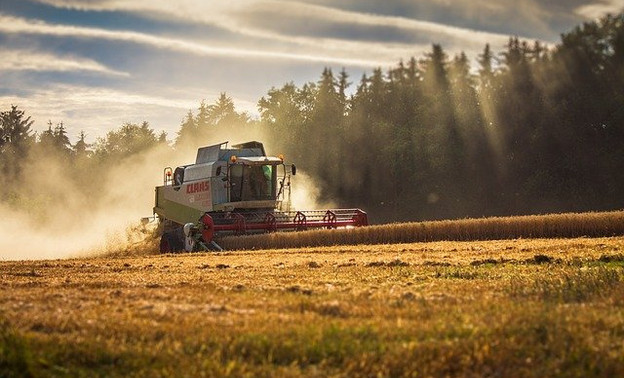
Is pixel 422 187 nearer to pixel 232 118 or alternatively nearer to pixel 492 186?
pixel 492 186

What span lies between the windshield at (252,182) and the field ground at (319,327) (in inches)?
731

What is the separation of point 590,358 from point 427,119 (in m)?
59.7

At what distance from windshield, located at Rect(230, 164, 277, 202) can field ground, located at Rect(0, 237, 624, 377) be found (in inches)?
731

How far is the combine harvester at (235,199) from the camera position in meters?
30.7

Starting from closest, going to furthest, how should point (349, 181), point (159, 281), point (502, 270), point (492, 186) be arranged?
point (159, 281), point (502, 270), point (492, 186), point (349, 181)

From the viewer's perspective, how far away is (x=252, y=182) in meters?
32.0

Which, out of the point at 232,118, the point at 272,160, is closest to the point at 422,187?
the point at 272,160

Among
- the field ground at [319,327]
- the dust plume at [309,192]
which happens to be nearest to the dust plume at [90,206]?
the dust plume at [309,192]

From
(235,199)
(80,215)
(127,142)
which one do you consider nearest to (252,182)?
(235,199)

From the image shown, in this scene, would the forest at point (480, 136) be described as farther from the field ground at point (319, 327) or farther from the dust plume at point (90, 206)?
the field ground at point (319, 327)

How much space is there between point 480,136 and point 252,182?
33033 millimetres

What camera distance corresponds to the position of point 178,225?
110ft

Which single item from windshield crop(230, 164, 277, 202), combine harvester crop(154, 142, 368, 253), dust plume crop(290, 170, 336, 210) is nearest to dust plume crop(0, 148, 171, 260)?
combine harvester crop(154, 142, 368, 253)

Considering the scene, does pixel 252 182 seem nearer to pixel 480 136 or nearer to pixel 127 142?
pixel 480 136
